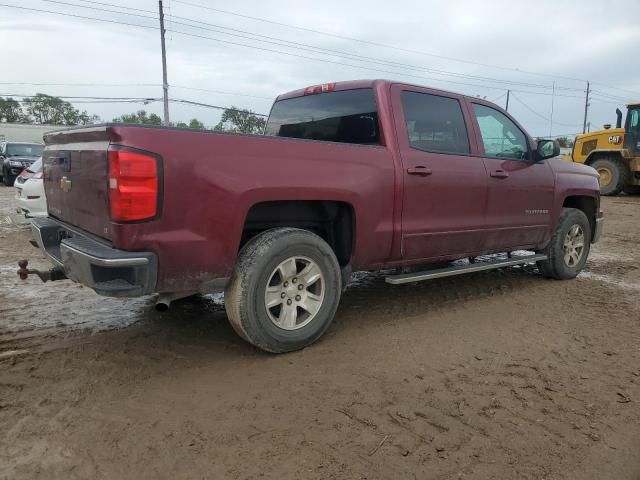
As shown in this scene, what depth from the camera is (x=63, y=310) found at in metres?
4.49

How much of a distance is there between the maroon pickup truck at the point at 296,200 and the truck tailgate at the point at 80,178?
17 mm

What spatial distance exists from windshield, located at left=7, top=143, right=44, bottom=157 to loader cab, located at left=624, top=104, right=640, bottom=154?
67.6 ft

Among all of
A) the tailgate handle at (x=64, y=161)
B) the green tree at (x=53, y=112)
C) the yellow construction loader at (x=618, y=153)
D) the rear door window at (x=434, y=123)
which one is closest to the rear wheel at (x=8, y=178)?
the tailgate handle at (x=64, y=161)

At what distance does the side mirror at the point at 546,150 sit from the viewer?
205 inches

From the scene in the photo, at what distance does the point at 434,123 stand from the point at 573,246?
2774 mm

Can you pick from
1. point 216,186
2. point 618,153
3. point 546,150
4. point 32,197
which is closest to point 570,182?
point 546,150

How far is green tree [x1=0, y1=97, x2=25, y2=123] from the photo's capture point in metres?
66.1

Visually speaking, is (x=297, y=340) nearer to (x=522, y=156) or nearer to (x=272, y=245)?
(x=272, y=245)

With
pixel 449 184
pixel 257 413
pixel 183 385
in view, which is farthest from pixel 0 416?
pixel 449 184

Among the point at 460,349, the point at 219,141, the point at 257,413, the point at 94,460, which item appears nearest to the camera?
the point at 94,460

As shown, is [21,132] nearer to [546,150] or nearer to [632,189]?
[632,189]

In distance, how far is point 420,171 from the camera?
4.09 meters

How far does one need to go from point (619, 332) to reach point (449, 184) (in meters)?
1.86

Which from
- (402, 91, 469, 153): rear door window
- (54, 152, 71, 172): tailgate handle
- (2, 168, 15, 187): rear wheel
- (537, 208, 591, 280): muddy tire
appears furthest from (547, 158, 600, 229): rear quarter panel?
(2, 168, 15, 187): rear wheel
